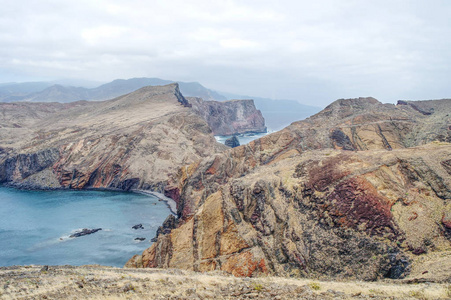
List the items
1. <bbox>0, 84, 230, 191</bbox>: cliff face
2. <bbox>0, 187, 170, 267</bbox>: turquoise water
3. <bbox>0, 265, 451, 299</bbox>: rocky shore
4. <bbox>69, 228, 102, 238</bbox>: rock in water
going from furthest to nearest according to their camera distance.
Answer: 1. <bbox>0, 84, 230, 191</bbox>: cliff face
2. <bbox>69, 228, 102, 238</bbox>: rock in water
3. <bbox>0, 187, 170, 267</bbox>: turquoise water
4. <bbox>0, 265, 451, 299</bbox>: rocky shore

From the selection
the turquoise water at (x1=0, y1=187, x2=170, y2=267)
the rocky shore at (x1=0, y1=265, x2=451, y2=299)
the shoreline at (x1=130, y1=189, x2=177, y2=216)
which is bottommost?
the turquoise water at (x1=0, y1=187, x2=170, y2=267)

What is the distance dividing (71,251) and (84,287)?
35.3 metres

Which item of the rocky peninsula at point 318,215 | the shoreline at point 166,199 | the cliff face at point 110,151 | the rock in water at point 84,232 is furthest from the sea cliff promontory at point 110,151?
the rocky peninsula at point 318,215

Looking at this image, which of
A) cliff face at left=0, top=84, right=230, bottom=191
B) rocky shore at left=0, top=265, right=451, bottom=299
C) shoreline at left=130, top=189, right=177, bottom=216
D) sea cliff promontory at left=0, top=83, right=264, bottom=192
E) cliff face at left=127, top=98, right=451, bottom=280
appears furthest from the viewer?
cliff face at left=0, top=84, right=230, bottom=191

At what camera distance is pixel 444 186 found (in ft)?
93.1

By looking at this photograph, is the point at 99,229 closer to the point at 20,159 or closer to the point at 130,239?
the point at 130,239

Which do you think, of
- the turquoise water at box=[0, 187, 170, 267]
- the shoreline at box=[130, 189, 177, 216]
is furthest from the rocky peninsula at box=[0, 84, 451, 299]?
the shoreline at box=[130, 189, 177, 216]

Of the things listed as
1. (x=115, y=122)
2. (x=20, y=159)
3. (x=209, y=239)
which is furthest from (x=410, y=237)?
(x=115, y=122)

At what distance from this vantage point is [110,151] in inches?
3826

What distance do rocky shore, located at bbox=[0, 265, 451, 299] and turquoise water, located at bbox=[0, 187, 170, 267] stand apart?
26.4 m

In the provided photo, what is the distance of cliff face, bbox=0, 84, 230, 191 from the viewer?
9106cm

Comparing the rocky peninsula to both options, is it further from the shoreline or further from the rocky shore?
the shoreline

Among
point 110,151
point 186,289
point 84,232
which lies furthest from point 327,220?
point 110,151

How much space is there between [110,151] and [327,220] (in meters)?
80.1
